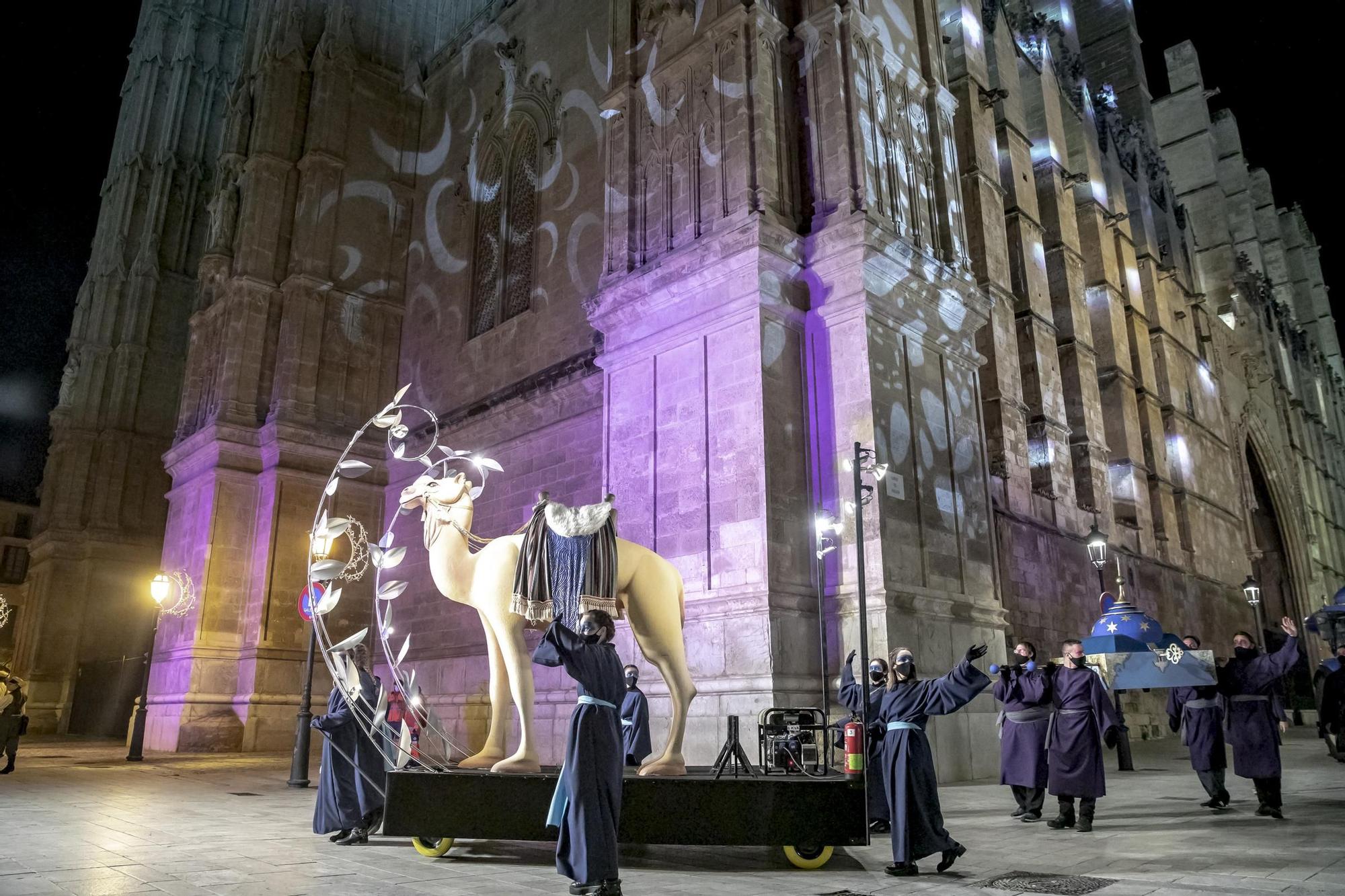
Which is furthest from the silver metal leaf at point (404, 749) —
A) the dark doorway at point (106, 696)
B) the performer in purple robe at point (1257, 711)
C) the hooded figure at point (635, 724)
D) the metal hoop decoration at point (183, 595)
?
the dark doorway at point (106, 696)

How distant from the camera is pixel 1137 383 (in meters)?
29.8

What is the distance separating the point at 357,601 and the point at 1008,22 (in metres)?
23.9

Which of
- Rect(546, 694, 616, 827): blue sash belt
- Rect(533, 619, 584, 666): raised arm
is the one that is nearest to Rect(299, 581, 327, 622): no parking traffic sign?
Rect(533, 619, 584, 666): raised arm

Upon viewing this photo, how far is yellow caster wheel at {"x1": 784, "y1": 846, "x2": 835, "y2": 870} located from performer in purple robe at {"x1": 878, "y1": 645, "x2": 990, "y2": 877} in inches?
17.2

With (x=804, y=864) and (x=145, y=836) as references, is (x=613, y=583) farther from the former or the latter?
(x=145, y=836)

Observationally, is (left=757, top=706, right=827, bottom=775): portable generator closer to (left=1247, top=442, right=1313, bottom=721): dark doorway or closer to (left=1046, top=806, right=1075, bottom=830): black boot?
(left=1046, top=806, right=1075, bottom=830): black boot

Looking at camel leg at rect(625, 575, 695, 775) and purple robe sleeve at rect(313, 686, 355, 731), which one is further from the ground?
camel leg at rect(625, 575, 695, 775)

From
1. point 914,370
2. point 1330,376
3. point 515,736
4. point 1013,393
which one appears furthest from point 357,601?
point 1330,376

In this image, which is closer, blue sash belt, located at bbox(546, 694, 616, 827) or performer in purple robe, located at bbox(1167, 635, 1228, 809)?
blue sash belt, located at bbox(546, 694, 616, 827)

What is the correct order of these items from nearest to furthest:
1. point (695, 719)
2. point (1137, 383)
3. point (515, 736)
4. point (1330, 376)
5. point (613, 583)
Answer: point (613, 583)
point (695, 719)
point (515, 736)
point (1137, 383)
point (1330, 376)

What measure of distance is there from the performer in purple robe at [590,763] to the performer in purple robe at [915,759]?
2.01m

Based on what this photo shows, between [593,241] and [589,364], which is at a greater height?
[593,241]

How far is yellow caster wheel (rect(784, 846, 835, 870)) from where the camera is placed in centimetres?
669

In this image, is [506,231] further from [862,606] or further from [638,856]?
[638,856]
